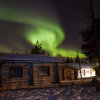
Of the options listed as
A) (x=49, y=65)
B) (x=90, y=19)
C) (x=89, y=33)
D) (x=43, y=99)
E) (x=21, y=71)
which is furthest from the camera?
(x=89, y=33)

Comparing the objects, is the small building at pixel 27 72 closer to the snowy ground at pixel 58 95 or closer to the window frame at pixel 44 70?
the window frame at pixel 44 70

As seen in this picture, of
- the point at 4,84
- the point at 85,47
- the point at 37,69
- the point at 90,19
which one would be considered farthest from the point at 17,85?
the point at 85,47

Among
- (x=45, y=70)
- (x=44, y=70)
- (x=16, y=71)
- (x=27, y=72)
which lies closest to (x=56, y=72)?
(x=45, y=70)

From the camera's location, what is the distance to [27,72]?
15.3 metres

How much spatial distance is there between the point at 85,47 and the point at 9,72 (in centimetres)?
2547

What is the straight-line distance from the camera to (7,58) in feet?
47.4

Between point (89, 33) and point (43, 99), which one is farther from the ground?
point (89, 33)

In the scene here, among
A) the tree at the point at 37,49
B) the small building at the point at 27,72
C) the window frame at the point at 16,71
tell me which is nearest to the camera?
the small building at the point at 27,72

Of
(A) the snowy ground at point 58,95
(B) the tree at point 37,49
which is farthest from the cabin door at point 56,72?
(B) the tree at point 37,49

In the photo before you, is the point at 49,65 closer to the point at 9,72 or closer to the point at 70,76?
the point at 9,72

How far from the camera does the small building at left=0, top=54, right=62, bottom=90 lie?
561 inches

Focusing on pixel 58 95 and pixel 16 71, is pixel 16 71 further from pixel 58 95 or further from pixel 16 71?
pixel 58 95

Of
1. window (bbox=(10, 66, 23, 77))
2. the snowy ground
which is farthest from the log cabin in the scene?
the snowy ground

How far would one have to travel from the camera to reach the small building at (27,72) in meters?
14.3
